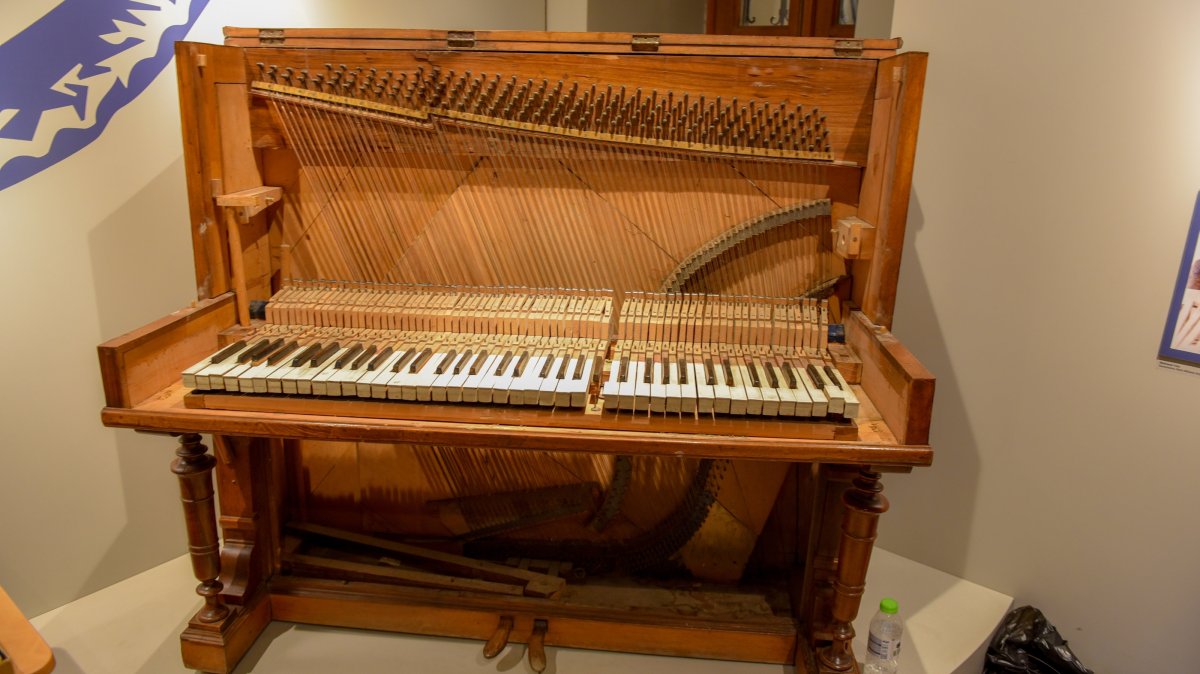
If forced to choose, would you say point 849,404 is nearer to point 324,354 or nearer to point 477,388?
point 477,388

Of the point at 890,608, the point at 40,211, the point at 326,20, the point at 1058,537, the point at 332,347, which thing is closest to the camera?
the point at 332,347

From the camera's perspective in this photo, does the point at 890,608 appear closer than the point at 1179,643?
Yes

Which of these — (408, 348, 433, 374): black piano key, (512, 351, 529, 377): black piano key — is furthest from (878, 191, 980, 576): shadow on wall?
(408, 348, 433, 374): black piano key

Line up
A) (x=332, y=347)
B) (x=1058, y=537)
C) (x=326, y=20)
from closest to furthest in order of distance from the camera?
(x=332, y=347)
(x=1058, y=537)
(x=326, y=20)

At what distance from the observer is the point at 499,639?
8.73 feet

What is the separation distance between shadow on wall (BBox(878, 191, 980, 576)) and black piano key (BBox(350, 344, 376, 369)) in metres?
1.93

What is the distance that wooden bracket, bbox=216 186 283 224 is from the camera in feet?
7.66

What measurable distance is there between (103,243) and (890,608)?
9.46 ft

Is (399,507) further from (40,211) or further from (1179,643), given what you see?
(1179,643)

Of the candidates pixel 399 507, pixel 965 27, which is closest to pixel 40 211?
pixel 399 507

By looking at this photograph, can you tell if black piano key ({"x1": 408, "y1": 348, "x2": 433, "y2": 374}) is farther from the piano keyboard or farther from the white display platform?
the white display platform

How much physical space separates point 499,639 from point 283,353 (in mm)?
1195

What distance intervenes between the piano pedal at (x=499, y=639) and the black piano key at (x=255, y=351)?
1.20 meters

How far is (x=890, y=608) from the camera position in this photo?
7.89 feet
